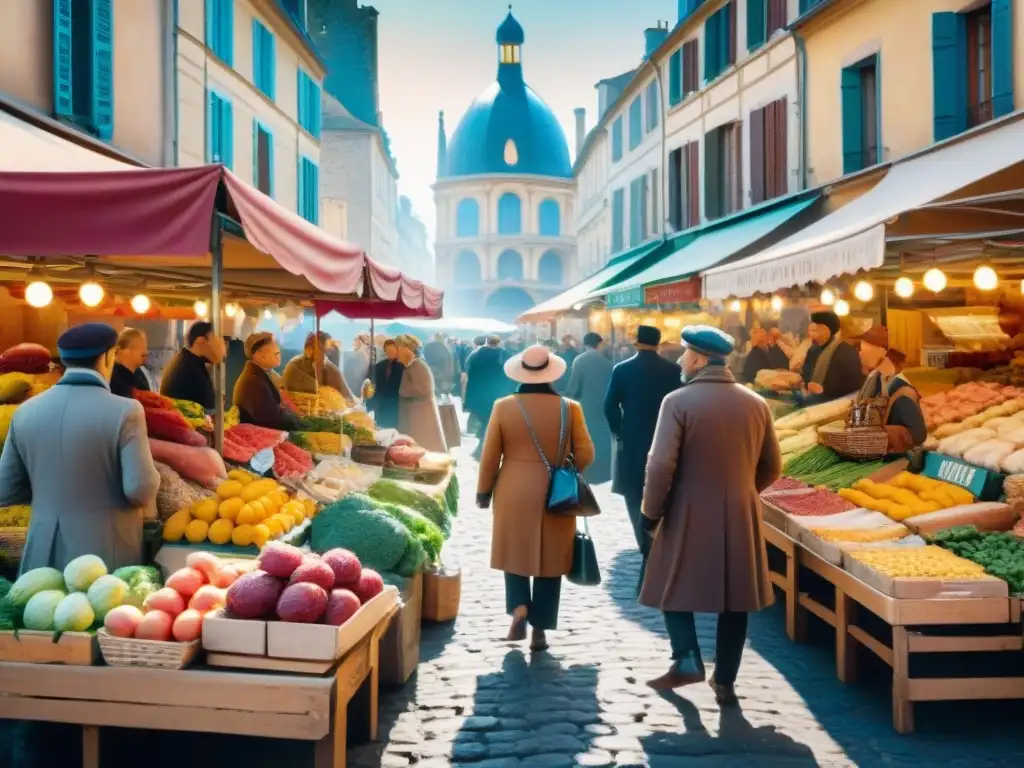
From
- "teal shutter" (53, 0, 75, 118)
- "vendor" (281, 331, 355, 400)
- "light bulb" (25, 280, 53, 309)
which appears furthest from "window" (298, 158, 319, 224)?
"light bulb" (25, 280, 53, 309)

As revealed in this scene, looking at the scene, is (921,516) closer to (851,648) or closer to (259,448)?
(851,648)

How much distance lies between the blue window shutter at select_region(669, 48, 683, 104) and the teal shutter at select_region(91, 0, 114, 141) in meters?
13.3

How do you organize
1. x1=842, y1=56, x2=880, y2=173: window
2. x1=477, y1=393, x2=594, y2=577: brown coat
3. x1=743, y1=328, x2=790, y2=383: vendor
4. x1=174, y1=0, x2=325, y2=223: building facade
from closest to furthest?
x1=477, y1=393, x2=594, y2=577: brown coat, x1=743, y1=328, x2=790, y2=383: vendor, x1=842, y1=56, x2=880, y2=173: window, x1=174, y1=0, x2=325, y2=223: building facade

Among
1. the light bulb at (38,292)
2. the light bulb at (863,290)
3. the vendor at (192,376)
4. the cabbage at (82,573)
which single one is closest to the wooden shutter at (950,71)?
the light bulb at (863,290)

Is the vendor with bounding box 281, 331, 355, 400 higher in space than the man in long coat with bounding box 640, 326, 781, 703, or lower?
higher

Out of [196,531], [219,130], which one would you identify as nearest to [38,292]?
[196,531]

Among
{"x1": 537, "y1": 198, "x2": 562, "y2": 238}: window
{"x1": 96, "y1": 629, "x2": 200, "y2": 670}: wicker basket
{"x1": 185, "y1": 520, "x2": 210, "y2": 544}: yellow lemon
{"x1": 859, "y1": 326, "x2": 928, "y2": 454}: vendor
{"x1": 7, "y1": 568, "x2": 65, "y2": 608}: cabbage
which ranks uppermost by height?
{"x1": 537, "y1": 198, "x2": 562, "y2": 238}: window

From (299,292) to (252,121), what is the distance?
10.5 metres

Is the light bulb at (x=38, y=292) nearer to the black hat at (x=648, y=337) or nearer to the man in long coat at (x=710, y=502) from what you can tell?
the black hat at (x=648, y=337)

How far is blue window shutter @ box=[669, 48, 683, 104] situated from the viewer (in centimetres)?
2241

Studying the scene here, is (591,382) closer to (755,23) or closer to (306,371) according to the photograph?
(306,371)

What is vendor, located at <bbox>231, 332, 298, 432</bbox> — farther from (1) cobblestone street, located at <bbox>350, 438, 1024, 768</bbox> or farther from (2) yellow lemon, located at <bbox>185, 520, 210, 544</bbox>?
(2) yellow lemon, located at <bbox>185, 520, 210, 544</bbox>

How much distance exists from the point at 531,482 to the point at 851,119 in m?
10.7

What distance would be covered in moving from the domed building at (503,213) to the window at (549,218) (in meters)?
0.07
